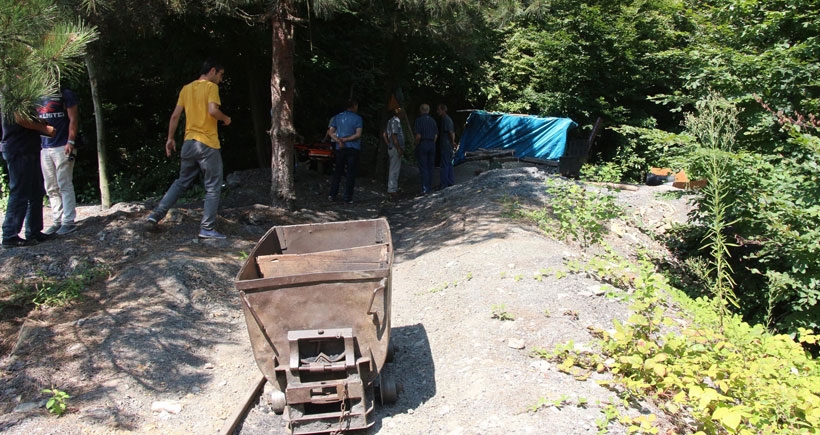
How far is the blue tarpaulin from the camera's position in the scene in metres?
19.3

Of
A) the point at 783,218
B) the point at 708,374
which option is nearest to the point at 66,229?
the point at 708,374

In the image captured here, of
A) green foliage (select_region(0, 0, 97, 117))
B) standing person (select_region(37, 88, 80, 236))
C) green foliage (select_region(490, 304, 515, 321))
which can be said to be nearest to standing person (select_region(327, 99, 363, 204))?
standing person (select_region(37, 88, 80, 236))

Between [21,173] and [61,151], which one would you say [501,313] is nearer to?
[21,173]

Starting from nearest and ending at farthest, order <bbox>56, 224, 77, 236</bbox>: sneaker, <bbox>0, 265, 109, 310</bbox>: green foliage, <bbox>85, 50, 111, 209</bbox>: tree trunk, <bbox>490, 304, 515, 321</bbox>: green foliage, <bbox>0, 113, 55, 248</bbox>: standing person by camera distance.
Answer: <bbox>490, 304, 515, 321</bbox>: green foliage, <bbox>0, 265, 109, 310</bbox>: green foliage, <bbox>0, 113, 55, 248</bbox>: standing person, <bbox>56, 224, 77, 236</bbox>: sneaker, <bbox>85, 50, 111, 209</bbox>: tree trunk

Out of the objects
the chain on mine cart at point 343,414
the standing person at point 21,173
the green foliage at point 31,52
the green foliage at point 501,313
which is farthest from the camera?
the standing person at point 21,173

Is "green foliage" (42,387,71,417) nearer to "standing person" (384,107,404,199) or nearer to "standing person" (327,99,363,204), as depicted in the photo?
"standing person" (327,99,363,204)

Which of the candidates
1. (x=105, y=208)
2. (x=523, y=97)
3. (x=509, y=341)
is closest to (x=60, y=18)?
(x=509, y=341)

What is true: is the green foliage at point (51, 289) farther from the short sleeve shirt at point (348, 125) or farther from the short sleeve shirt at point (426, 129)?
the short sleeve shirt at point (426, 129)

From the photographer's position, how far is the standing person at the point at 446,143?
44.5 ft

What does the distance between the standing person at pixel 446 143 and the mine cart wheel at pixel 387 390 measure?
954 cm

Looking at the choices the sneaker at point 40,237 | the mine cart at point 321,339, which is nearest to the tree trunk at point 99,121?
the sneaker at point 40,237

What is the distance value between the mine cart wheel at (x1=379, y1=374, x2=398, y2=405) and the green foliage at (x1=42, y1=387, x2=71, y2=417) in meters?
2.19

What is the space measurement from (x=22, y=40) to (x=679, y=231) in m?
9.09

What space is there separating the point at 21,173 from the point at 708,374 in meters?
7.29
